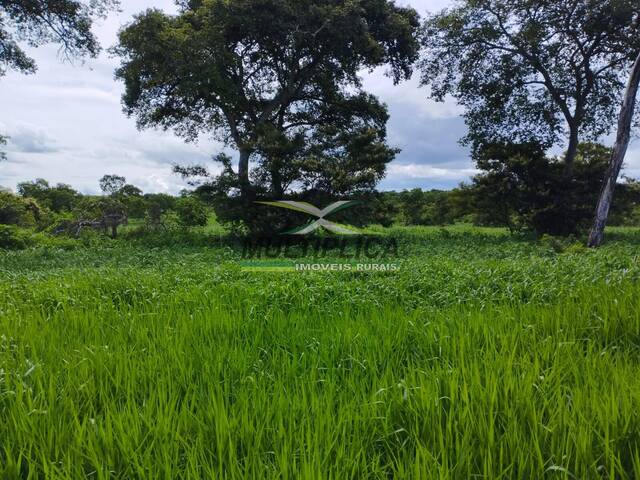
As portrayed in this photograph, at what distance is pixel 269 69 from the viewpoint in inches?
585

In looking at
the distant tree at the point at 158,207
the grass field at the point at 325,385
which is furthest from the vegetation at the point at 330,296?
the distant tree at the point at 158,207

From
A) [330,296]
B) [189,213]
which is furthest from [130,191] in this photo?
[330,296]

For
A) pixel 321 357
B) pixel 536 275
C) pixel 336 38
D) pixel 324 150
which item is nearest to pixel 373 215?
Result: pixel 324 150

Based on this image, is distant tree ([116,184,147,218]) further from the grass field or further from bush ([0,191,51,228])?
the grass field

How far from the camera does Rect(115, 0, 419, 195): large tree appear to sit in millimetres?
12383

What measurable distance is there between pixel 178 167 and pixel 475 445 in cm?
1326

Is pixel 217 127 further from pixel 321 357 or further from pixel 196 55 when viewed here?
Answer: pixel 321 357

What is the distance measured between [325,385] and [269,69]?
591 inches

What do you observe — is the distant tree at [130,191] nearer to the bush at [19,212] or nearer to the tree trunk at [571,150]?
the bush at [19,212]

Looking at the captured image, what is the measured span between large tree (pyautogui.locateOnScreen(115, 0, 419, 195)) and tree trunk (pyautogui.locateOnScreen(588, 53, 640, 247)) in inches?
266

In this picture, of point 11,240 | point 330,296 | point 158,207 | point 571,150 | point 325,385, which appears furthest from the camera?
point 158,207

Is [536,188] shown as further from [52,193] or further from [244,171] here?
[52,193]

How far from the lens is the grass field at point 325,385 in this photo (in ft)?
5.40

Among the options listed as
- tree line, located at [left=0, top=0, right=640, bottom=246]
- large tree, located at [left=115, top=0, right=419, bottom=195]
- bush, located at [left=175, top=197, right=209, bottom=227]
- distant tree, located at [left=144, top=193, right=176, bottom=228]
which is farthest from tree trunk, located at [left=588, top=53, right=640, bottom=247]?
distant tree, located at [left=144, top=193, right=176, bottom=228]
